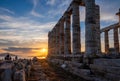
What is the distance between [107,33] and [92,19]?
2381cm

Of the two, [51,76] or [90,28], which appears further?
[90,28]

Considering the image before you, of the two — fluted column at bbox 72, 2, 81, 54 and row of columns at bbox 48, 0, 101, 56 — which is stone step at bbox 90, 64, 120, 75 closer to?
row of columns at bbox 48, 0, 101, 56

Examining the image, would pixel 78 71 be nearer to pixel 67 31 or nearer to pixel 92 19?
pixel 92 19

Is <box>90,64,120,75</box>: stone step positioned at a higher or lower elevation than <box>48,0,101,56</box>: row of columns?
lower

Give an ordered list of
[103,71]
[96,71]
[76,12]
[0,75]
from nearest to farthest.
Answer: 1. [0,75]
2. [103,71]
3. [96,71]
4. [76,12]

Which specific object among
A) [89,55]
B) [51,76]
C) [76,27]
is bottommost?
[51,76]

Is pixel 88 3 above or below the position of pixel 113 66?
above

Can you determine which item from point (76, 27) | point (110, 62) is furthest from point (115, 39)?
point (110, 62)

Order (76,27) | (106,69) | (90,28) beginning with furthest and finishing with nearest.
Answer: (76,27), (90,28), (106,69)

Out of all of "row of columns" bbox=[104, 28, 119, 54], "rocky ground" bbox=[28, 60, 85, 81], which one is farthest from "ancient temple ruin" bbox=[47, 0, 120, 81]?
"row of columns" bbox=[104, 28, 119, 54]

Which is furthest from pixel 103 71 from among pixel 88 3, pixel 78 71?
pixel 88 3

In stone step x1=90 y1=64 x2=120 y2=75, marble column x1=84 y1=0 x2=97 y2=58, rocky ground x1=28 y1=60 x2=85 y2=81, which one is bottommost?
rocky ground x1=28 y1=60 x2=85 y2=81

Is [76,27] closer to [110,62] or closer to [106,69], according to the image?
[110,62]

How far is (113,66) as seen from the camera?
35.2ft
